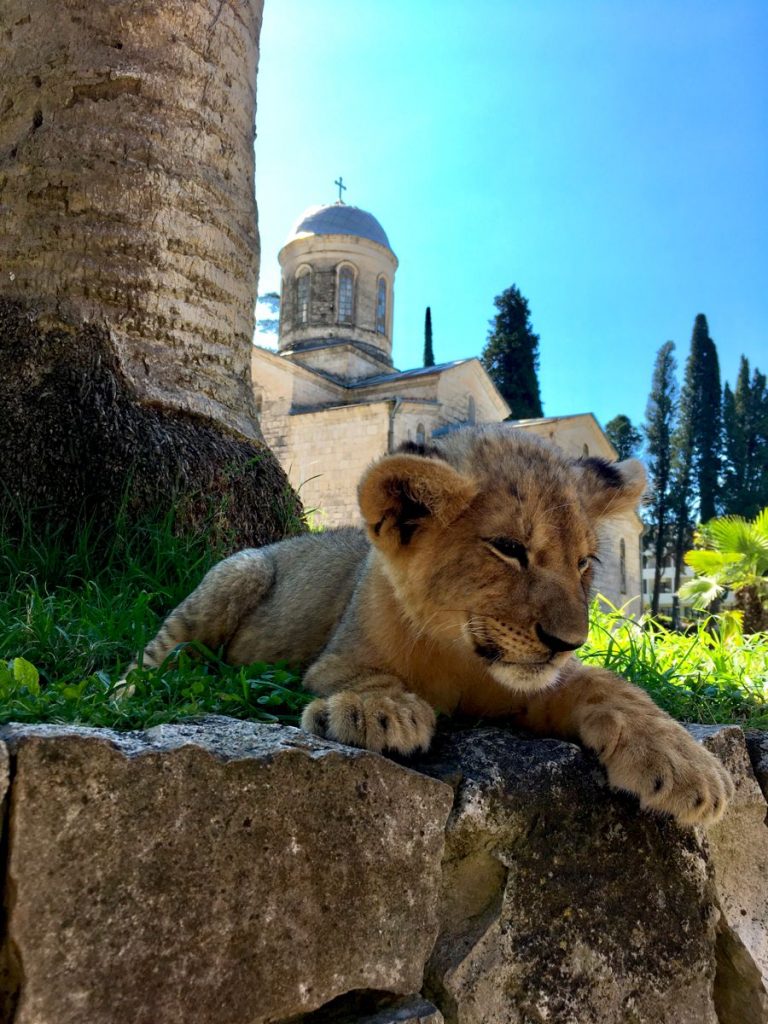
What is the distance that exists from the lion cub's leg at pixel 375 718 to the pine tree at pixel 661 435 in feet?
140

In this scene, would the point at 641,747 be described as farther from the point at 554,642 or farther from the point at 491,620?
the point at 491,620

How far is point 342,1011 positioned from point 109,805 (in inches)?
28.5

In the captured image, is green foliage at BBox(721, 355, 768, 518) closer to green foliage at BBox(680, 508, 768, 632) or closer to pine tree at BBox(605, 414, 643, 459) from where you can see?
pine tree at BBox(605, 414, 643, 459)

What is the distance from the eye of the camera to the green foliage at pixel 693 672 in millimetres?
3459

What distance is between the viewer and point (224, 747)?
187 cm

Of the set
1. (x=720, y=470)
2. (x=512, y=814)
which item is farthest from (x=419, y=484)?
(x=720, y=470)

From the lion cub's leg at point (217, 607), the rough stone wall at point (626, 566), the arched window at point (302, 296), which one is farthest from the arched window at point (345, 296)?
the lion cub's leg at point (217, 607)

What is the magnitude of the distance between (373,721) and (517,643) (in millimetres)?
446

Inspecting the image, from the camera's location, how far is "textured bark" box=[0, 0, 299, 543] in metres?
4.30

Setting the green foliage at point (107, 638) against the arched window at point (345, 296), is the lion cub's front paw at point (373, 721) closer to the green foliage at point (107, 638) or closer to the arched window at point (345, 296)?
the green foliage at point (107, 638)

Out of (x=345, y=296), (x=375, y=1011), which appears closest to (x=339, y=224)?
(x=345, y=296)

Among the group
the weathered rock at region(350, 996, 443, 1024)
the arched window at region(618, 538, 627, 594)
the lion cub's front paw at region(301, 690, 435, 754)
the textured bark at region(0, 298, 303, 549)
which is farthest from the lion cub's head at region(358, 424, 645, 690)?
the arched window at region(618, 538, 627, 594)

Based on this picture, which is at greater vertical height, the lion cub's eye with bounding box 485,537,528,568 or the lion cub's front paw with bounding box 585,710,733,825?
the lion cub's eye with bounding box 485,537,528,568

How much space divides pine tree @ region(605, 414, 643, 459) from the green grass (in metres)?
A: 44.5
